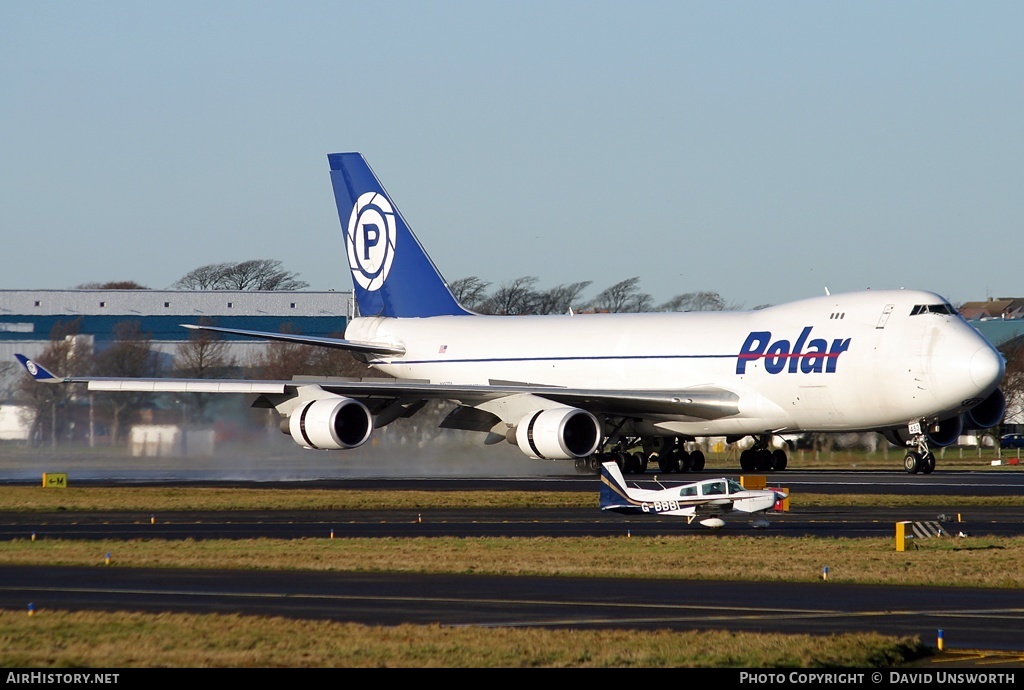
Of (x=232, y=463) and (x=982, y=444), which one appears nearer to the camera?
(x=232, y=463)

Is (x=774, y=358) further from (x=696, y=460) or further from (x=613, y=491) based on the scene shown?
(x=613, y=491)

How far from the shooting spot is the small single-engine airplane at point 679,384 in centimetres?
3953

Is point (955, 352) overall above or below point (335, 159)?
below

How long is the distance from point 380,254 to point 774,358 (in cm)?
1703

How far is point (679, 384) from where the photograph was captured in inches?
1726

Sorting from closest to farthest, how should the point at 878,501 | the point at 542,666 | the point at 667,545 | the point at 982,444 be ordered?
1. the point at 542,666
2. the point at 667,545
3. the point at 878,501
4. the point at 982,444

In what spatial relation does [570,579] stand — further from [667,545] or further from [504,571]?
[667,545]

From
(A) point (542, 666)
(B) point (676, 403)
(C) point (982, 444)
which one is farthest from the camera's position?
(C) point (982, 444)

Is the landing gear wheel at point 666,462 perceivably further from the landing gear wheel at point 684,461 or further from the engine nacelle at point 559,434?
the engine nacelle at point 559,434

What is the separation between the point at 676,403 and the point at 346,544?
64.6 ft

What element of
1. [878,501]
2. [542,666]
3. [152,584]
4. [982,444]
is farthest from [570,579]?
[982,444]

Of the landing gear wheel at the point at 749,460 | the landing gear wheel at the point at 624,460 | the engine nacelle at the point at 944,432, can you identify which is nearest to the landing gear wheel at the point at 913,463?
the engine nacelle at the point at 944,432

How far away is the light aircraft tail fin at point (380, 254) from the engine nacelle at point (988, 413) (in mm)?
17936

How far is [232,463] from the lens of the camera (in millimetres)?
48938
